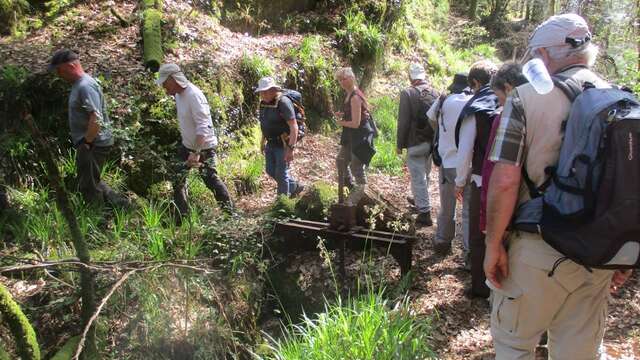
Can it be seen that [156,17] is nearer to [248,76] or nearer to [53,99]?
[248,76]

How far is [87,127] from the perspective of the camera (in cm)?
521

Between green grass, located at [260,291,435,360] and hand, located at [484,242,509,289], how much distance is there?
84cm

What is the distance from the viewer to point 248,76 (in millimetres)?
8312

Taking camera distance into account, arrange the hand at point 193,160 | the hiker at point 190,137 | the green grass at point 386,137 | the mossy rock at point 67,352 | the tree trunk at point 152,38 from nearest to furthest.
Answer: the mossy rock at point 67,352
the hiker at point 190,137
the hand at point 193,160
the tree trunk at point 152,38
the green grass at point 386,137

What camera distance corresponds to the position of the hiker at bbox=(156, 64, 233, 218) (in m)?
5.18

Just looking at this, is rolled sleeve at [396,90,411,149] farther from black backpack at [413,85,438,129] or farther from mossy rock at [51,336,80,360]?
mossy rock at [51,336,80,360]

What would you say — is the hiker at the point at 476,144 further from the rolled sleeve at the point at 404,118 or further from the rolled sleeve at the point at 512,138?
the rolled sleeve at the point at 404,118

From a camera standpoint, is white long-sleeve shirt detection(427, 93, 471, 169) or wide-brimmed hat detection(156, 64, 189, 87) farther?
wide-brimmed hat detection(156, 64, 189, 87)

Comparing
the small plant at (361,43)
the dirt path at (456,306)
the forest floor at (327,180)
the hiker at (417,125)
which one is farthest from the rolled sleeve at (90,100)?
the small plant at (361,43)

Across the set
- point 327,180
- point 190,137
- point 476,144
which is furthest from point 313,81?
point 476,144

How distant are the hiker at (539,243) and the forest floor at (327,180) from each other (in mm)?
1299

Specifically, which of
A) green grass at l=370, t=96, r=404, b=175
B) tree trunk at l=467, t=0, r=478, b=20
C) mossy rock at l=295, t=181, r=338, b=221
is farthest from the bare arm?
tree trunk at l=467, t=0, r=478, b=20

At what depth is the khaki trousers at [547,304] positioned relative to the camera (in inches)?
91.4

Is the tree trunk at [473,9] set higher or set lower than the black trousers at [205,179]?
higher
